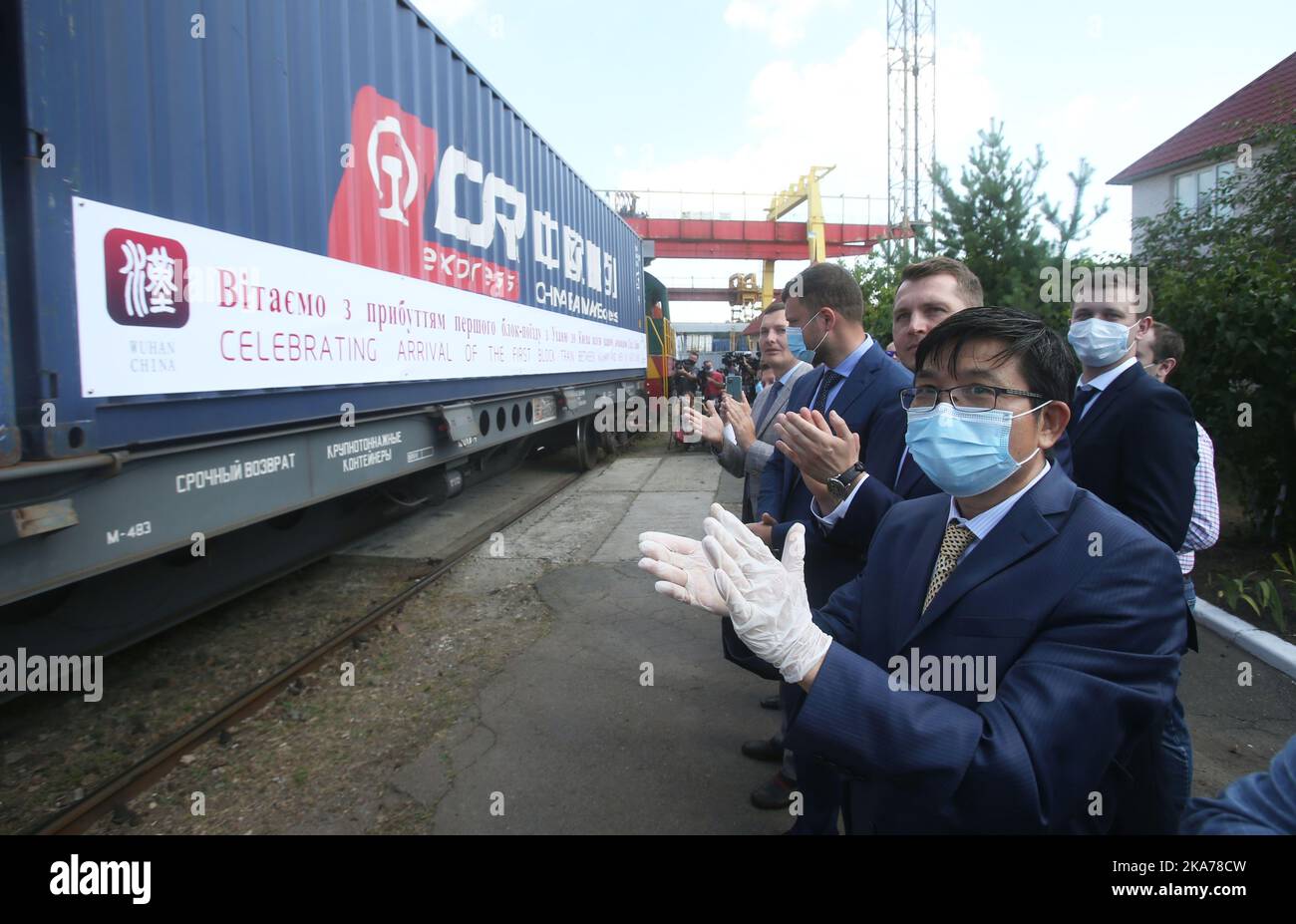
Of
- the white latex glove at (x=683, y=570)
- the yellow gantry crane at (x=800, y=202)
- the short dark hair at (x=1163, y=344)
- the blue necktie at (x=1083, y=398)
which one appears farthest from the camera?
the yellow gantry crane at (x=800, y=202)

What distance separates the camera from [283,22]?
3.67 meters

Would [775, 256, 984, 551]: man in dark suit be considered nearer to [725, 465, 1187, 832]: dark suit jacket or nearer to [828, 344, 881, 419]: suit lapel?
[828, 344, 881, 419]: suit lapel

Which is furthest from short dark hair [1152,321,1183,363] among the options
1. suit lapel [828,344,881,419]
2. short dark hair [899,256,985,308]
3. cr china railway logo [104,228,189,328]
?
cr china railway logo [104,228,189,328]

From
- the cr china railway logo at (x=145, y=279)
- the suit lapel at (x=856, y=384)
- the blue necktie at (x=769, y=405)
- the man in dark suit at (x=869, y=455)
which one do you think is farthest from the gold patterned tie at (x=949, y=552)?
the cr china railway logo at (x=145, y=279)

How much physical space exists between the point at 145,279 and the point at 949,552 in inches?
115

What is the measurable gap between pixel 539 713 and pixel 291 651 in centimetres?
169

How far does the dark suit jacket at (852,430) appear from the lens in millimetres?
2443

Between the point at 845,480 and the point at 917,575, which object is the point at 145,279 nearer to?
the point at 845,480

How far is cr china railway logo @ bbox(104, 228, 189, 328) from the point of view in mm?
2623

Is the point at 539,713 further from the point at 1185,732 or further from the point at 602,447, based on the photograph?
the point at 602,447

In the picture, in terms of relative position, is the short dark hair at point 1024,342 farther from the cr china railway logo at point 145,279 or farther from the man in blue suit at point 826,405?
the cr china railway logo at point 145,279
